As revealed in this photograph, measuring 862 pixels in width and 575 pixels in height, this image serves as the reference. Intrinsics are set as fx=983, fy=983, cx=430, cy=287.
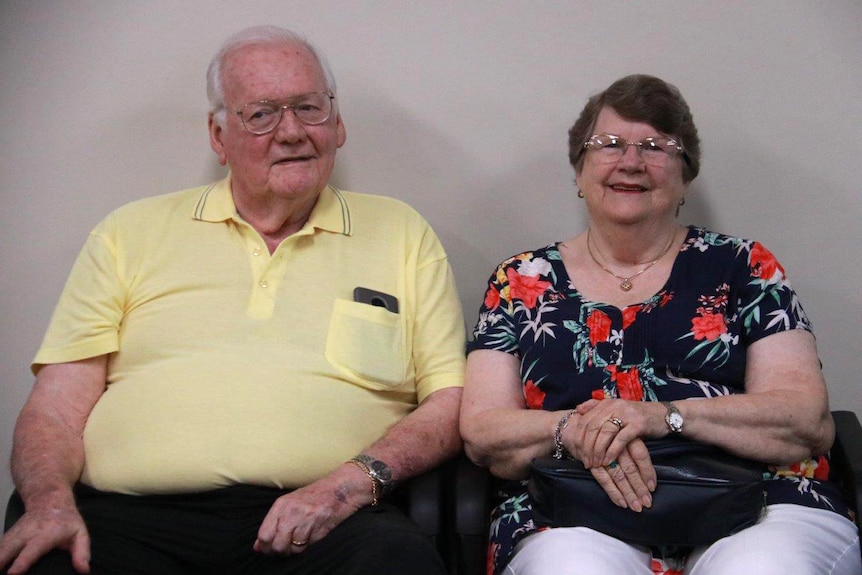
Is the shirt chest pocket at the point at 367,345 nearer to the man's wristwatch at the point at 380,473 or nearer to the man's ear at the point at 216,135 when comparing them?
the man's wristwatch at the point at 380,473

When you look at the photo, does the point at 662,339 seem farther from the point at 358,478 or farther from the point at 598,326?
the point at 358,478

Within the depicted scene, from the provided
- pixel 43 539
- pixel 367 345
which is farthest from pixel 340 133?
pixel 43 539

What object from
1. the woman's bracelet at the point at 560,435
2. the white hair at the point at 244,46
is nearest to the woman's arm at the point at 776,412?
the woman's bracelet at the point at 560,435

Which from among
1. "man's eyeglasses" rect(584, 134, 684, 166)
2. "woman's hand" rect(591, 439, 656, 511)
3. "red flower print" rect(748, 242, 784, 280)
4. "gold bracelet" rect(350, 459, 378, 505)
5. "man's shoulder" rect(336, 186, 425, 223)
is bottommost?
"gold bracelet" rect(350, 459, 378, 505)

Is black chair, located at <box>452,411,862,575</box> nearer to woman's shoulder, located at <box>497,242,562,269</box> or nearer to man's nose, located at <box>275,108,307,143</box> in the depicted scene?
woman's shoulder, located at <box>497,242,562,269</box>

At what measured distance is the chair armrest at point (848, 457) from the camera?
6.50 ft

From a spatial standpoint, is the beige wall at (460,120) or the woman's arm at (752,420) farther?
the beige wall at (460,120)

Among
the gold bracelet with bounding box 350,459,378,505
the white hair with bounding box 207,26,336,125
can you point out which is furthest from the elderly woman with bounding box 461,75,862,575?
the white hair with bounding box 207,26,336,125

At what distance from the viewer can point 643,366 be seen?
2.14 m

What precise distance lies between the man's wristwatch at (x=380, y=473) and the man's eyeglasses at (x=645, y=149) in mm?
860

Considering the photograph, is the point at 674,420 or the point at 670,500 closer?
Answer: the point at 670,500

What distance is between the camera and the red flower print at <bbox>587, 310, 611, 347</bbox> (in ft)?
7.14

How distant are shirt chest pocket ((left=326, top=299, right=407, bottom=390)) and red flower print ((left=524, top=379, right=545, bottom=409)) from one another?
0.29m

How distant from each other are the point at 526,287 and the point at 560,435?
423 mm
